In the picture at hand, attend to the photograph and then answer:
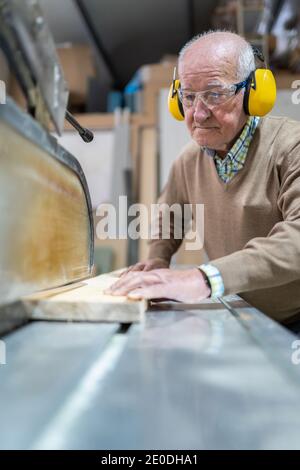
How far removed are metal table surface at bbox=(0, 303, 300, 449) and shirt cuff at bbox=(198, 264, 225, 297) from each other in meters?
0.17

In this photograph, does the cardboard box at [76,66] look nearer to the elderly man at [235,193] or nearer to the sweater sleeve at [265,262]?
the elderly man at [235,193]

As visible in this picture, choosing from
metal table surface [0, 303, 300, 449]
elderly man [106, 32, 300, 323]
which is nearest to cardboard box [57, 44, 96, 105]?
elderly man [106, 32, 300, 323]

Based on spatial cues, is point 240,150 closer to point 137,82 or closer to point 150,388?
point 150,388

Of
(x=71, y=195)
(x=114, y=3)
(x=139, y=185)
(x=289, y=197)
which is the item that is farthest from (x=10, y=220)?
(x=114, y=3)

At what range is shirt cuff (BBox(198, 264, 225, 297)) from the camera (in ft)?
3.11

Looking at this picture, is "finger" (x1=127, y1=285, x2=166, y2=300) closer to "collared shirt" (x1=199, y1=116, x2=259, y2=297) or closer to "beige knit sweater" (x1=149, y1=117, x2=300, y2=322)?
"beige knit sweater" (x1=149, y1=117, x2=300, y2=322)

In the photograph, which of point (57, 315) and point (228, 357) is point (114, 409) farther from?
point (57, 315)

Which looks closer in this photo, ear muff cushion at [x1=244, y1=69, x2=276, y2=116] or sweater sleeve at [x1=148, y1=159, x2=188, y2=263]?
ear muff cushion at [x1=244, y1=69, x2=276, y2=116]

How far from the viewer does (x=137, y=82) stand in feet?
12.3

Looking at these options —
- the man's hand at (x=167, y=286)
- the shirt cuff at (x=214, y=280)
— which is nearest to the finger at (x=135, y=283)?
the man's hand at (x=167, y=286)

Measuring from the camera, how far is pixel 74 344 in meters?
0.68

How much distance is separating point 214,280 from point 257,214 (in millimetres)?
463

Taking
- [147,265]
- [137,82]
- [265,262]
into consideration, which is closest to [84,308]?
[265,262]

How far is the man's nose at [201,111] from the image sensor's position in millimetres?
1225
